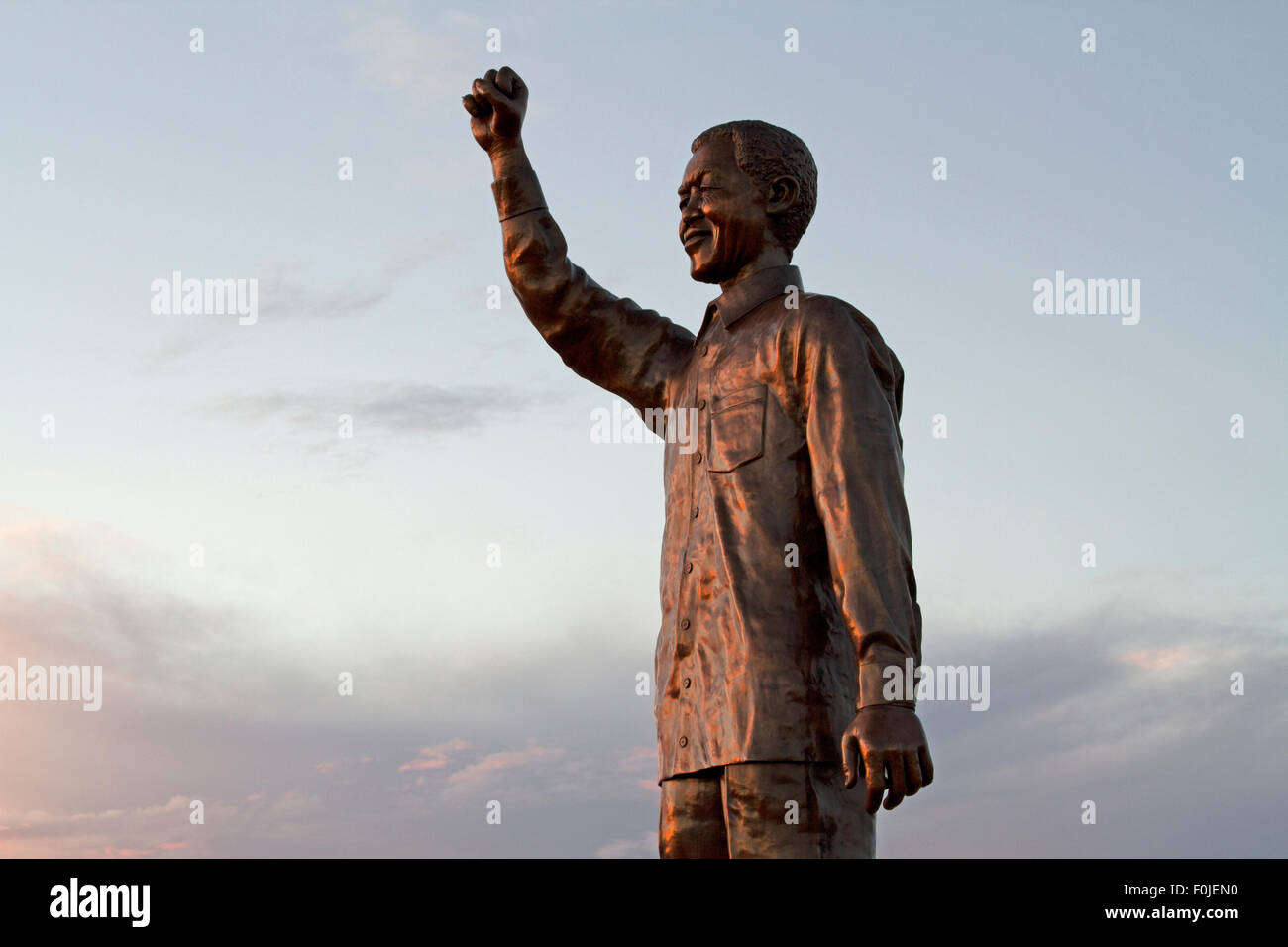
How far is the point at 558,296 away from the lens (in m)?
8.77

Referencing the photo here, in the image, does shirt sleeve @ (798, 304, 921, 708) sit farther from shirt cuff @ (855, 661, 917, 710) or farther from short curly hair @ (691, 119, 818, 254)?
short curly hair @ (691, 119, 818, 254)

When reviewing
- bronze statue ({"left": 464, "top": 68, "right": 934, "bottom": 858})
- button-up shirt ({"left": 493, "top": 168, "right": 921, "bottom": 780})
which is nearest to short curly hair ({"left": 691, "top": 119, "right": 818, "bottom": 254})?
bronze statue ({"left": 464, "top": 68, "right": 934, "bottom": 858})

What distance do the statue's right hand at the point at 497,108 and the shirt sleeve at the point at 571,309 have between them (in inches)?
7.3

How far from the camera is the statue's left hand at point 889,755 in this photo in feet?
22.1

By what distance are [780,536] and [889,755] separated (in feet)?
4.09

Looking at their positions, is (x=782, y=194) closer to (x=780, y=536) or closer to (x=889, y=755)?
(x=780, y=536)

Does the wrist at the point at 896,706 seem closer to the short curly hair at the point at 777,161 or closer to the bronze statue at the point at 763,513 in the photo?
the bronze statue at the point at 763,513

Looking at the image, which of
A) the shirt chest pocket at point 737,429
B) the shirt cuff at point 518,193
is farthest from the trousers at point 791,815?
the shirt cuff at point 518,193

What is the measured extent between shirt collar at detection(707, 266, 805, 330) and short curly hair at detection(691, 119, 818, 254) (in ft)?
0.56

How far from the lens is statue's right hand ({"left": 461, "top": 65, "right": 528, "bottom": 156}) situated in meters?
8.62

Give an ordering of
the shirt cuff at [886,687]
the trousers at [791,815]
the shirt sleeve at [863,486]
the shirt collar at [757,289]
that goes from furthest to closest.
Result: the shirt collar at [757,289] < the trousers at [791,815] < the shirt sleeve at [863,486] < the shirt cuff at [886,687]

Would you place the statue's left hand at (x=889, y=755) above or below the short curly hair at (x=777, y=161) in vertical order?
below
